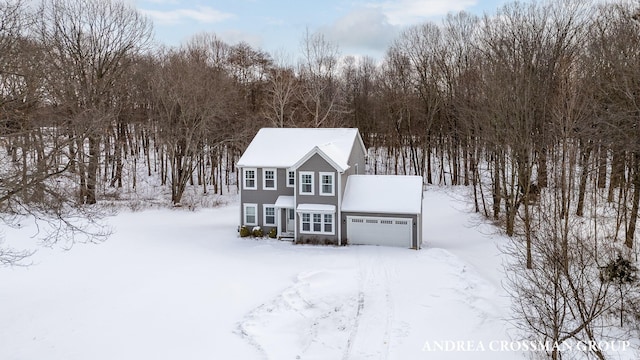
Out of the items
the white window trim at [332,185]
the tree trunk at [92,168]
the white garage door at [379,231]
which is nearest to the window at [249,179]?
the white window trim at [332,185]

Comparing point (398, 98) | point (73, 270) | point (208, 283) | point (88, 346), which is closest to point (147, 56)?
point (398, 98)

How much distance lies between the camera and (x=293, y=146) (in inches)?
1057

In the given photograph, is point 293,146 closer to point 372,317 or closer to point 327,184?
point 327,184

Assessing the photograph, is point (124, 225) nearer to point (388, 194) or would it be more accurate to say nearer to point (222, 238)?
point (222, 238)

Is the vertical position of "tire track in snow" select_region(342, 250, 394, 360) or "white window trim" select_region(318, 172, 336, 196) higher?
"white window trim" select_region(318, 172, 336, 196)

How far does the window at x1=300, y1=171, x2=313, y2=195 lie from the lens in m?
24.0

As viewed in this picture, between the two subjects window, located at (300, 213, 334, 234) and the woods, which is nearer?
the woods

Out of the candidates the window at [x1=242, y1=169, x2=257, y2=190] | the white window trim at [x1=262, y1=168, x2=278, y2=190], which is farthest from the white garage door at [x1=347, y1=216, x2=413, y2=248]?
the window at [x1=242, y1=169, x2=257, y2=190]

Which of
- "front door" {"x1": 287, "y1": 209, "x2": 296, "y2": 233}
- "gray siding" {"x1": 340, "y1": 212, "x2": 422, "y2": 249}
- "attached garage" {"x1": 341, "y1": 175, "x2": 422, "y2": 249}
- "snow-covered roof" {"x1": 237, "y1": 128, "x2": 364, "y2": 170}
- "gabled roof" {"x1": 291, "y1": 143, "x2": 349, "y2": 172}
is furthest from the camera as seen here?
"snow-covered roof" {"x1": 237, "y1": 128, "x2": 364, "y2": 170}

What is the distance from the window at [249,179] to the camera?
25656 millimetres

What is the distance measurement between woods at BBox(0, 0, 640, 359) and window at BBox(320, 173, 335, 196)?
8.79m

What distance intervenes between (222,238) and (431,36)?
27.4m

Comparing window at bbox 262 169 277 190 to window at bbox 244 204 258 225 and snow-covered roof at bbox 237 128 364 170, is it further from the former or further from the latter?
window at bbox 244 204 258 225

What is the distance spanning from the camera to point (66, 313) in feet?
48.4
